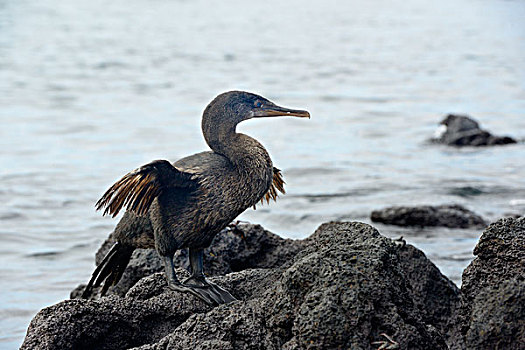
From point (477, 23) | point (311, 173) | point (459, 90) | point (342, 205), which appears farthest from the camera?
point (477, 23)

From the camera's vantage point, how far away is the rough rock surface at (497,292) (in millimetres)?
3090

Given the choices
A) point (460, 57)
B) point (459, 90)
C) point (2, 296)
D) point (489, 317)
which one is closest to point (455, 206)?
point (2, 296)

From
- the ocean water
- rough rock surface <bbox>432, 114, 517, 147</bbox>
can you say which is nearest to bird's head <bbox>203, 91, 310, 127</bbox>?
the ocean water

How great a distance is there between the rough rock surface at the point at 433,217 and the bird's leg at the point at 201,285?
452 centimetres

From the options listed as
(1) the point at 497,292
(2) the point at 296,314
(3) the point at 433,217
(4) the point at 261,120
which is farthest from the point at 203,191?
(4) the point at 261,120

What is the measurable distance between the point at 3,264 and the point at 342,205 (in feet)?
14.1

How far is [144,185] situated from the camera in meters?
3.90

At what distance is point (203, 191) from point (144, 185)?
12.6 inches

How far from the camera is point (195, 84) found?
21.0 m

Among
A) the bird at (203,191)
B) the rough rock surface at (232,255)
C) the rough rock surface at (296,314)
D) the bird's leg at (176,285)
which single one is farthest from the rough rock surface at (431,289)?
the bird's leg at (176,285)

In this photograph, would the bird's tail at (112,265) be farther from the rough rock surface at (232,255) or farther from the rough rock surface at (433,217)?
the rough rock surface at (433,217)

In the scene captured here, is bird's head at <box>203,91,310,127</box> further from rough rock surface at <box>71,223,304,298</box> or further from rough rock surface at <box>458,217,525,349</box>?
rough rock surface at <box>458,217,525,349</box>

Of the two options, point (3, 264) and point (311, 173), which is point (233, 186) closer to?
point (3, 264)

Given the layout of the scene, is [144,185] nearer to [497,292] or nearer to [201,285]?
[201,285]
